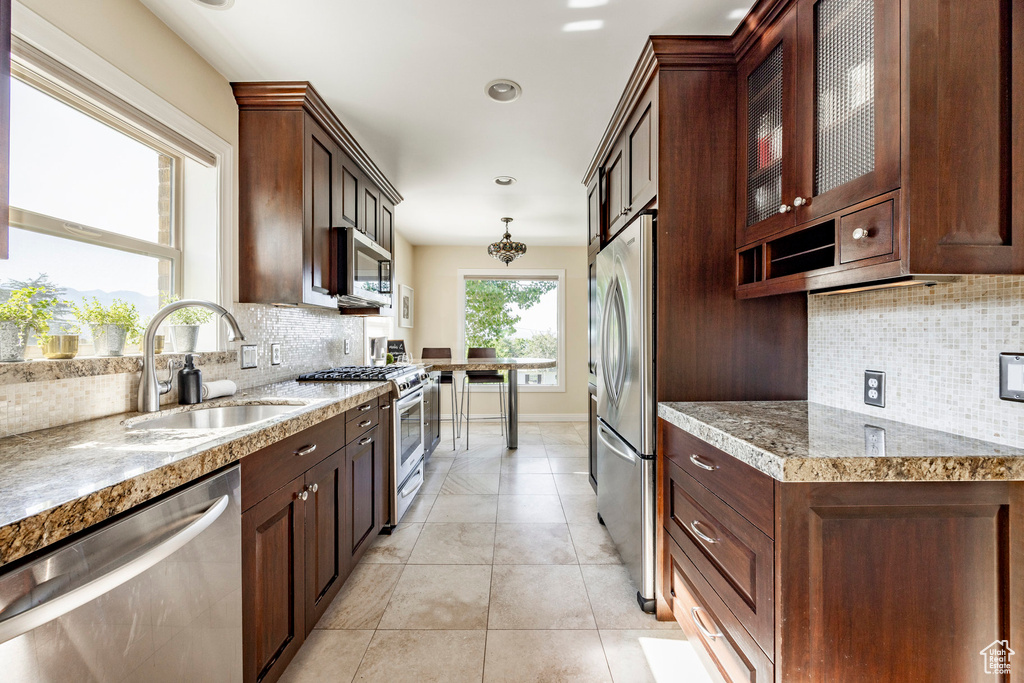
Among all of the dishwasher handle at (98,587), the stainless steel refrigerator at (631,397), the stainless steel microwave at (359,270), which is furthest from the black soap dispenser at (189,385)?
the stainless steel refrigerator at (631,397)

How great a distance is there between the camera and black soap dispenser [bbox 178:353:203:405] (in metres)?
1.70

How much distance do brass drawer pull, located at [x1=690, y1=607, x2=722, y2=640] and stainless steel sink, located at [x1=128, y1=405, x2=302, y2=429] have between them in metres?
1.56

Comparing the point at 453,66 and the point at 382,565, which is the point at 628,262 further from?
the point at 382,565

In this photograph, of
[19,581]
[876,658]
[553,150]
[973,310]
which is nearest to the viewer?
[19,581]

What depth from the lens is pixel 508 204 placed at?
4.11 metres

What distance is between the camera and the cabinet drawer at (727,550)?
104 centimetres

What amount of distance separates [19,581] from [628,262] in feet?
6.32

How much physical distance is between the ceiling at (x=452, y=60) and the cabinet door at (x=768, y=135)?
214 mm

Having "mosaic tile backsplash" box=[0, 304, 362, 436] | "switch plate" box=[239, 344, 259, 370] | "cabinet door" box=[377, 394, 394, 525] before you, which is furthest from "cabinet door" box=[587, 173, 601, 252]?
"switch plate" box=[239, 344, 259, 370]

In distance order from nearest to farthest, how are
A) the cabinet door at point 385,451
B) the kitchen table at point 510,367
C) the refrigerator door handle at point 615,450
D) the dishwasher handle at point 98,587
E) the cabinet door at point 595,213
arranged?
1. the dishwasher handle at point 98,587
2. the refrigerator door handle at point 615,450
3. the cabinet door at point 385,451
4. the cabinet door at point 595,213
5. the kitchen table at point 510,367

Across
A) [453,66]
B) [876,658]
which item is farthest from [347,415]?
[876,658]

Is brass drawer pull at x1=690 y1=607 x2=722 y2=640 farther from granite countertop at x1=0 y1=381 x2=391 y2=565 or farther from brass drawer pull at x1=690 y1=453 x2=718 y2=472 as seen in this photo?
granite countertop at x1=0 y1=381 x2=391 y2=565

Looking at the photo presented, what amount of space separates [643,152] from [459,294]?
418cm

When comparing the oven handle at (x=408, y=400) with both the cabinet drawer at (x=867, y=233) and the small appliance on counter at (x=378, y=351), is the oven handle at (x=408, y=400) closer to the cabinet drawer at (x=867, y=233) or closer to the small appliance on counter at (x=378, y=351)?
the small appliance on counter at (x=378, y=351)
